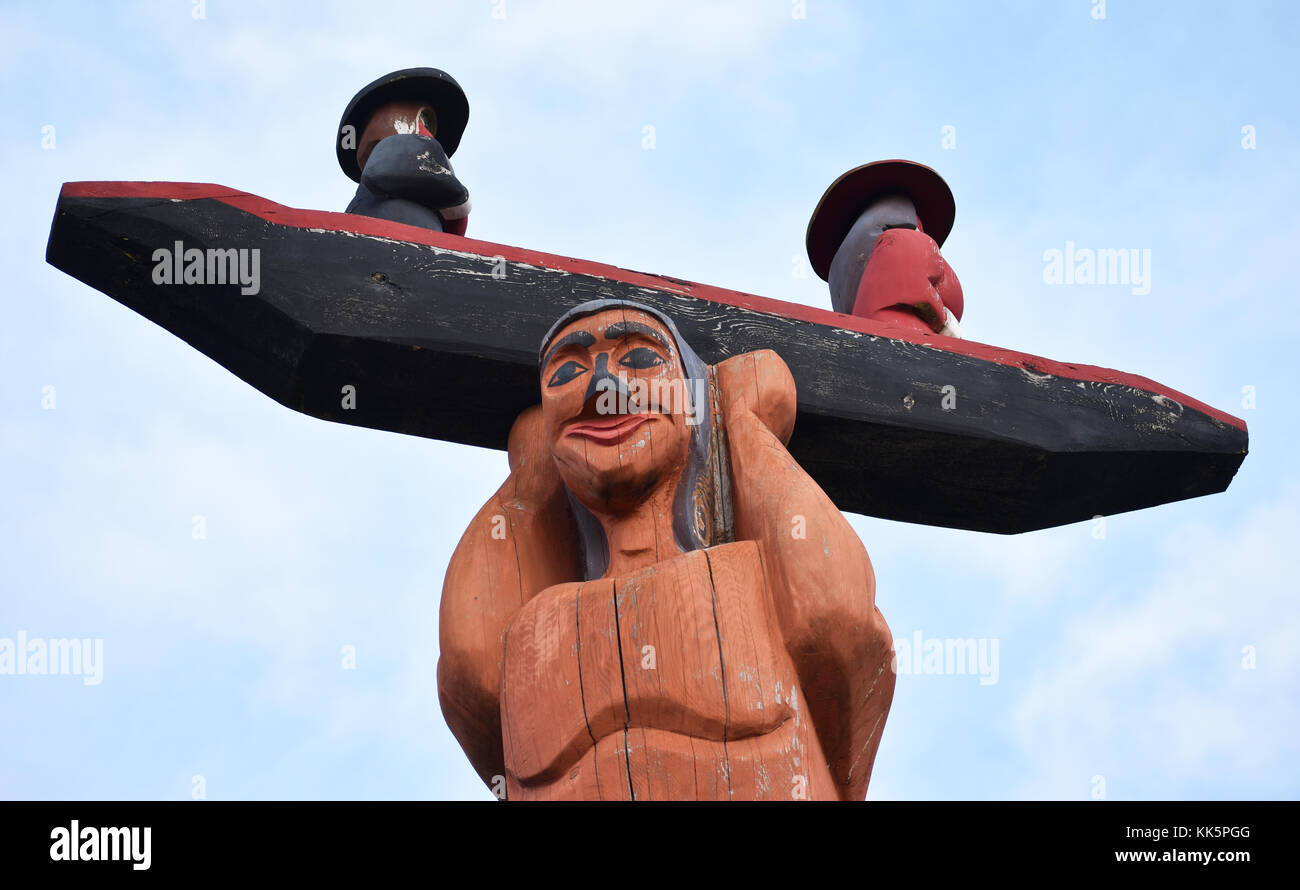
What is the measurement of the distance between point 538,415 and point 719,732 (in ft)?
4.73

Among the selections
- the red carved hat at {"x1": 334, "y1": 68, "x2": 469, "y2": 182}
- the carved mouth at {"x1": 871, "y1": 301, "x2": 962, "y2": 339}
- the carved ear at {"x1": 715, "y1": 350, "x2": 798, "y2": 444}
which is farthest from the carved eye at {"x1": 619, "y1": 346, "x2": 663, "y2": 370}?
the red carved hat at {"x1": 334, "y1": 68, "x2": 469, "y2": 182}

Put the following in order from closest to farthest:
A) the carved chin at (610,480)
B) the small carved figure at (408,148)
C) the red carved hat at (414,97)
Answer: the carved chin at (610,480), the small carved figure at (408,148), the red carved hat at (414,97)

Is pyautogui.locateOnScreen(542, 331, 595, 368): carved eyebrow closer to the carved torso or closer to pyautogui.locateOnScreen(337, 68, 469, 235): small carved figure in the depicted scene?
the carved torso

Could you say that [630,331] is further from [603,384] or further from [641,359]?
[603,384]

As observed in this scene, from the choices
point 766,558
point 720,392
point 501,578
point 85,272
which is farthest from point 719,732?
point 85,272

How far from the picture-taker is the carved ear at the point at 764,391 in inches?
197

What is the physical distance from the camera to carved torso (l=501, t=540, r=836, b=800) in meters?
4.11

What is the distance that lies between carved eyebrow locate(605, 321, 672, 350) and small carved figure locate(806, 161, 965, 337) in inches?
48.9

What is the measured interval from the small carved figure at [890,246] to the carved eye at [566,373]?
1471mm

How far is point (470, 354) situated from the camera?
16.7 feet

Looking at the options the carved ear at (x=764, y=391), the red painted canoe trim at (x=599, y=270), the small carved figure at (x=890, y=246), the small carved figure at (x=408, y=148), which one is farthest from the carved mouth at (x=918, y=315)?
the small carved figure at (x=408, y=148)

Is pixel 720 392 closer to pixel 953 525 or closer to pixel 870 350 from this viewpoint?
pixel 870 350

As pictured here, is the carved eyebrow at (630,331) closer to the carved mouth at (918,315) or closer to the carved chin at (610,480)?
the carved chin at (610,480)

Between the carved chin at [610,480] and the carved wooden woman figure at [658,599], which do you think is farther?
the carved chin at [610,480]
